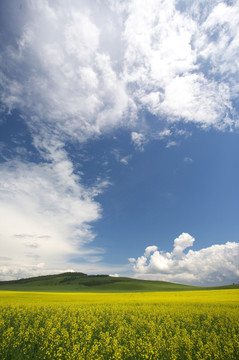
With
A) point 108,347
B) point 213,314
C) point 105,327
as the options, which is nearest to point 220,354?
point 108,347

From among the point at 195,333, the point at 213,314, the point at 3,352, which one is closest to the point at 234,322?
the point at 213,314

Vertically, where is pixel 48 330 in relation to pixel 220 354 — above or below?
above

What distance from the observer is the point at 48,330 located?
12.8m

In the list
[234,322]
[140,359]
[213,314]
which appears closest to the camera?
[140,359]

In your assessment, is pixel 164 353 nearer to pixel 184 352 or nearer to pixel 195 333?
pixel 184 352

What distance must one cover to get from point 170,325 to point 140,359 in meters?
5.47

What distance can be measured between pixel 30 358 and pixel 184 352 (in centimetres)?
782

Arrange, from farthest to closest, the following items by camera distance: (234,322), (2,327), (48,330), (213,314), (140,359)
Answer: (213,314) → (234,322) → (2,327) → (48,330) → (140,359)

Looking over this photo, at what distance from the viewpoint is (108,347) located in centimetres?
1031

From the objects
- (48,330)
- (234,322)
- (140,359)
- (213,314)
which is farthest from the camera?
(213,314)

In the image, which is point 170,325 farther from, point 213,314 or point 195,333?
point 213,314

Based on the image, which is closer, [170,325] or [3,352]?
[3,352]

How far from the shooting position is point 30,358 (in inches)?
390

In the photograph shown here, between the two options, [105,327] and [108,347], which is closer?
[108,347]
